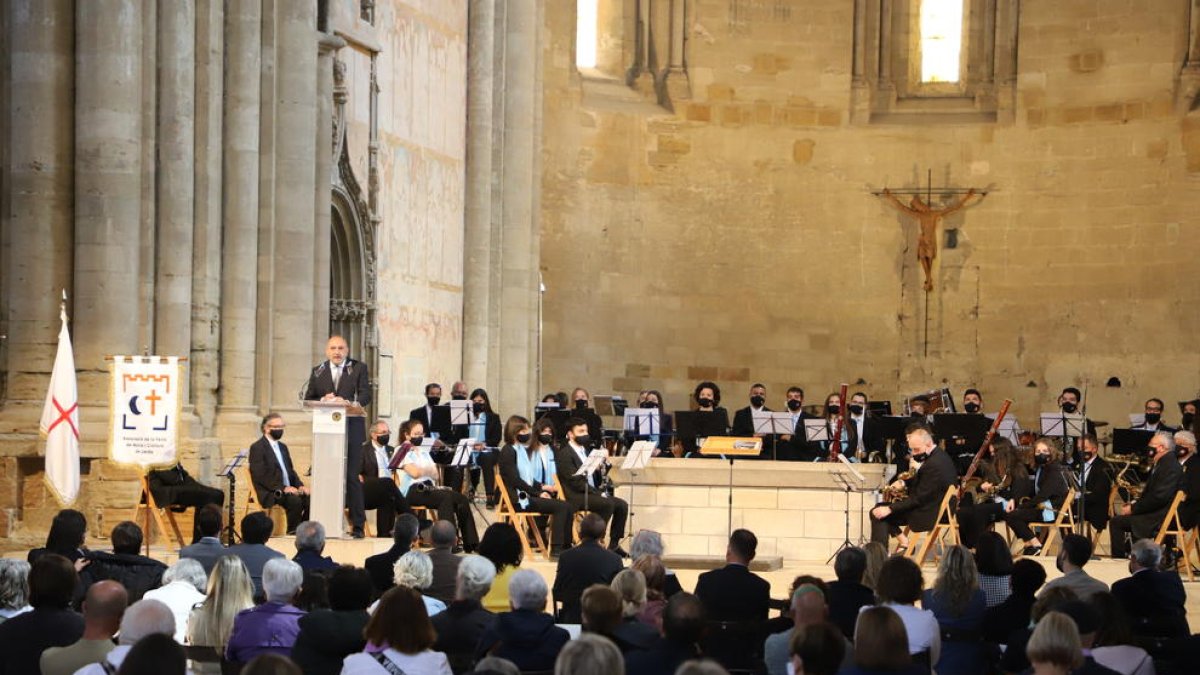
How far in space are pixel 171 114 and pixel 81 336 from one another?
6.88 feet

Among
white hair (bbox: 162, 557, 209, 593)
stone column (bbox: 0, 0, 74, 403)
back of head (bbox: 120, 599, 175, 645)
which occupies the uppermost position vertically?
stone column (bbox: 0, 0, 74, 403)

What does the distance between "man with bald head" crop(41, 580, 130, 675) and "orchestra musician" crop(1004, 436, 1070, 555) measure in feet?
33.4

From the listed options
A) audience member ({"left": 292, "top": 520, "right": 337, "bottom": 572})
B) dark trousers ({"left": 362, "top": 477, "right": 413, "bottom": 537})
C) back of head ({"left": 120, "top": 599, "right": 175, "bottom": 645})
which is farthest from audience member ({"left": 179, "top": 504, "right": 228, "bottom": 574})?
dark trousers ({"left": 362, "top": 477, "right": 413, "bottom": 537})

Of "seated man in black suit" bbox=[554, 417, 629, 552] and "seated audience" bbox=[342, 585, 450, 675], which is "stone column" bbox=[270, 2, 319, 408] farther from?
"seated audience" bbox=[342, 585, 450, 675]

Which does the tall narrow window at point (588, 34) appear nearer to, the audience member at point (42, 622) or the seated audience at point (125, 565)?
the seated audience at point (125, 565)

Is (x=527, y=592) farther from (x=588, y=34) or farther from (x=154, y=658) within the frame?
(x=588, y=34)

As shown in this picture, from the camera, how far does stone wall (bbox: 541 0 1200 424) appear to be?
2609cm

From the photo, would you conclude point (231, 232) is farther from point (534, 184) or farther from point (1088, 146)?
point (1088, 146)

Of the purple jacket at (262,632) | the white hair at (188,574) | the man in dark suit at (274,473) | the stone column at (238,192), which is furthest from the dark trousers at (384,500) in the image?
the purple jacket at (262,632)

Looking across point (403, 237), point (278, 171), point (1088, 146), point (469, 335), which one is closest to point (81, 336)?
point (278, 171)

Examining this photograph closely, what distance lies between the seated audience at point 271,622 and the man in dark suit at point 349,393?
23.9 feet

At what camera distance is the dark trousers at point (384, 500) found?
1669 cm

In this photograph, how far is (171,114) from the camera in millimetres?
16750

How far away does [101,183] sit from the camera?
1599cm
